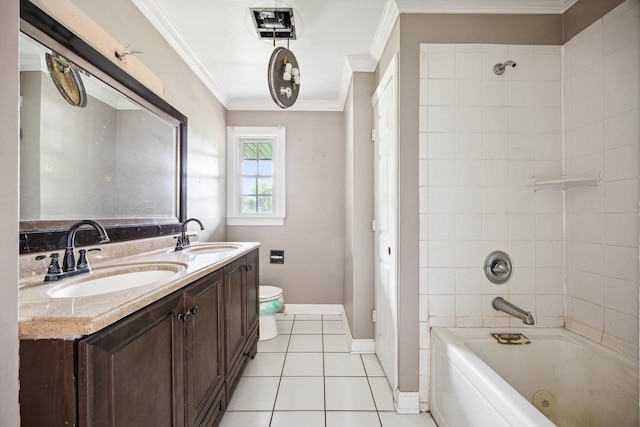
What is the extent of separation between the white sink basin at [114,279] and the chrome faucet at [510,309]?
1642mm

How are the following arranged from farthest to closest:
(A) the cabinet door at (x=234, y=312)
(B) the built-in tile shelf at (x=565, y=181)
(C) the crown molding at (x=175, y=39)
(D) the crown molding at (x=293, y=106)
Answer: (D) the crown molding at (x=293, y=106) → (C) the crown molding at (x=175, y=39) → (A) the cabinet door at (x=234, y=312) → (B) the built-in tile shelf at (x=565, y=181)

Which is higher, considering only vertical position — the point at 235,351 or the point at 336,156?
the point at 336,156

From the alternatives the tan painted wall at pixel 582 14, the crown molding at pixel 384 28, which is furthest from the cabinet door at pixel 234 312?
the tan painted wall at pixel 582 14

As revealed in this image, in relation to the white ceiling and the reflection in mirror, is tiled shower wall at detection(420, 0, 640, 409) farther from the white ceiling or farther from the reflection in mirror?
the reflection in mirror

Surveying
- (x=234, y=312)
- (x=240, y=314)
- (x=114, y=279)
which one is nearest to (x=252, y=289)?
(x=240, y=314)

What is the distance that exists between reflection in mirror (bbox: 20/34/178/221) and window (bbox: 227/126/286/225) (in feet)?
3.99

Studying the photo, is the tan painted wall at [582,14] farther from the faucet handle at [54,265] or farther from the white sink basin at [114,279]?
the faucet handle at [54,265]

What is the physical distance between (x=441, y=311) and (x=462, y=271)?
10.4 inches

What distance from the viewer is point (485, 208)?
5.08 ft

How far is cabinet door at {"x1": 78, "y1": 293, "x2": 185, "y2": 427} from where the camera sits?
0.63 m

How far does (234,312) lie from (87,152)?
1110 mm

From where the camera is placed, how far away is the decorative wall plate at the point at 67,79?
103 cm

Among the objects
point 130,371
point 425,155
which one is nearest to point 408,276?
point 425,155

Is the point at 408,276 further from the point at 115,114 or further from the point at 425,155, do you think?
the point at 115,114
